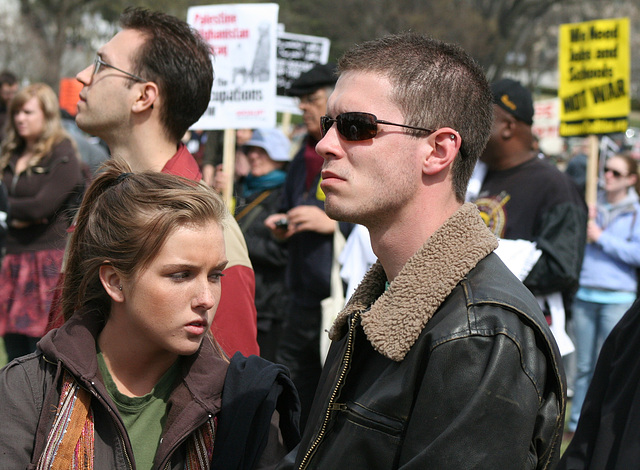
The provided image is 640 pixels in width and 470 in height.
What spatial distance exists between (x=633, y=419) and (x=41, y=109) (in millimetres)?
5567

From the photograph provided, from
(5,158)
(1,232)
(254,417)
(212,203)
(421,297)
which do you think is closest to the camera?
(421,297)

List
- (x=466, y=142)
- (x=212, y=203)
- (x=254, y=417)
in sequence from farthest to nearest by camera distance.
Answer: (x=212, y=203)
(x=254, y=417)
(x=466, y=142)

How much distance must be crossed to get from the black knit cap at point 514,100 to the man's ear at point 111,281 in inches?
117

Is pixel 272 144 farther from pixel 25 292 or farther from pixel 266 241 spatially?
pixel 25 292

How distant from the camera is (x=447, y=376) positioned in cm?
175

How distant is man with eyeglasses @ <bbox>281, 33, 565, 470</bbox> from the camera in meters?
1.74

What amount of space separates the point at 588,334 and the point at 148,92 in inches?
201

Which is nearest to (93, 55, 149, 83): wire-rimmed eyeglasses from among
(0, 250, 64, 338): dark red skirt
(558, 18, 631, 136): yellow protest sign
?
(0, 250, 64, 338): dark red skirt

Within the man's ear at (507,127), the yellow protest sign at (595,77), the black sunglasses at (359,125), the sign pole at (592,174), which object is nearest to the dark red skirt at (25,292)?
the man's ear at (507,127)

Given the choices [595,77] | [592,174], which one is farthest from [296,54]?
[592,174]

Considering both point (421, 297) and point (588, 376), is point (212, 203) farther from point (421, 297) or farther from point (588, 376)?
point (588, 376)

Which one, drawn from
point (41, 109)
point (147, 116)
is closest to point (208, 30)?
point (41, 109)

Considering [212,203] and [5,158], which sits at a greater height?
[212,203]

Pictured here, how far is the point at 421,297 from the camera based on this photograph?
74.4 inches
